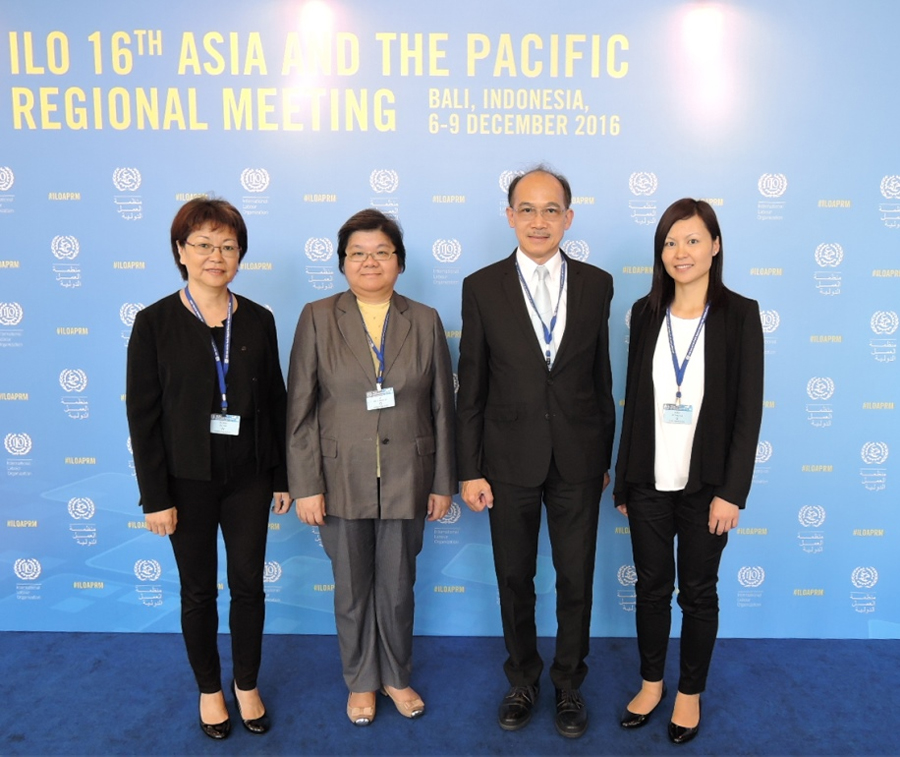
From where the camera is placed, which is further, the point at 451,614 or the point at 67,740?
the point at 451,614

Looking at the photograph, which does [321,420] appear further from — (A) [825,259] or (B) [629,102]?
(A) [825,259]

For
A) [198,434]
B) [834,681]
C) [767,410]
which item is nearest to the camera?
[198,434]

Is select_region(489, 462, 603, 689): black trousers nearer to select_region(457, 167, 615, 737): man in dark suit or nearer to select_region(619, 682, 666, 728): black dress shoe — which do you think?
select_region(457, 167, 615, 737): man in dark suit

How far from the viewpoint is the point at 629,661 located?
2.70 m

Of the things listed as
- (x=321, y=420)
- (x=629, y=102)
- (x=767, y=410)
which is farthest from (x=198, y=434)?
(x=767, y=410)

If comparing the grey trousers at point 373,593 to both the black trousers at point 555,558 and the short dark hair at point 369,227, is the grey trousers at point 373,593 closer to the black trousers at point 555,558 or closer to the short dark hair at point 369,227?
the black trousers at point 555,558

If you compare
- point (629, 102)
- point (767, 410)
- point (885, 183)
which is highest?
point (629, 102)

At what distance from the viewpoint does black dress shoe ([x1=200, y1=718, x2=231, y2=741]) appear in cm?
219

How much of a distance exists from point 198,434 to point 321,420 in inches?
15.5

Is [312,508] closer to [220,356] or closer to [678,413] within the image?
[220,356]

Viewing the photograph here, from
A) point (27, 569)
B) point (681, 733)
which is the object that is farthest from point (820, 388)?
point (27, 569)

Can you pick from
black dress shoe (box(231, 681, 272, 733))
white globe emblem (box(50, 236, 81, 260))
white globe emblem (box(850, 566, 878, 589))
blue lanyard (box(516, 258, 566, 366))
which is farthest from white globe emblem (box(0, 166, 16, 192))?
white globe emblem (box(850, 566, 878, 589))

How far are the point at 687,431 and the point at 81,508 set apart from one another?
8.65 feet

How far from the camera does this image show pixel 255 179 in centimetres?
268
